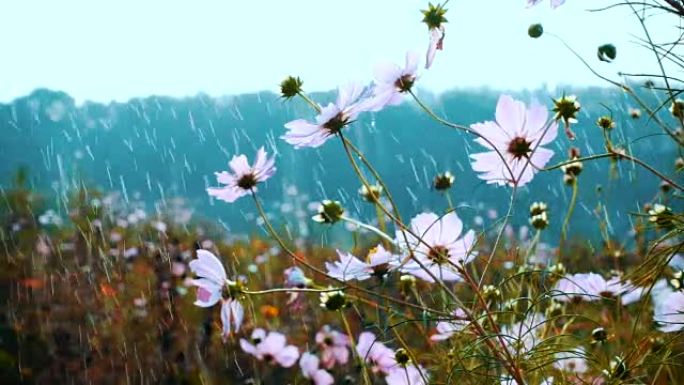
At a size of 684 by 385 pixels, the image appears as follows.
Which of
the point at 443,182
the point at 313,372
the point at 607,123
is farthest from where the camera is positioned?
the point at 313,372

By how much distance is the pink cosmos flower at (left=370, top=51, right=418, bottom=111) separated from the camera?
0.65 m

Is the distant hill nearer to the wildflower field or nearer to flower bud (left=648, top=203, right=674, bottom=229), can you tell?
the wildflower field

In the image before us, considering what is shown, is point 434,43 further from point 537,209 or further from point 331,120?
point 537,209

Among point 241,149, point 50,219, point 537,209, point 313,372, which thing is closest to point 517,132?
point 537,209

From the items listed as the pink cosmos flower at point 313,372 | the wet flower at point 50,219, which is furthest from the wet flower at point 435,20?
the wet flower at point 50,219

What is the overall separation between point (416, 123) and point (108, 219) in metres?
1.58

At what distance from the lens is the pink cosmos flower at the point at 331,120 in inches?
25.0

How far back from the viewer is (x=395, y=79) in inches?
26.0

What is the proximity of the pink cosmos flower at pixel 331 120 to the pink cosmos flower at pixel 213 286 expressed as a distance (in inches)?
4.6

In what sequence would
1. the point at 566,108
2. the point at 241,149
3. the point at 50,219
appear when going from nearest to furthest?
the point at 566,108 < the point at 50,219 < the point at 241,149

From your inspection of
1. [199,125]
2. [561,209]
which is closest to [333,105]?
[561,209]

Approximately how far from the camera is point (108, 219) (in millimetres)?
2631

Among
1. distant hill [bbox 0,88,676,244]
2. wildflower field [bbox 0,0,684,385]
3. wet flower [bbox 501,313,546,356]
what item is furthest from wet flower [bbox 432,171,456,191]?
distant hill [bbox 0,88,676,244]

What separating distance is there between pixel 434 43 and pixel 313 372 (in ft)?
2.17
